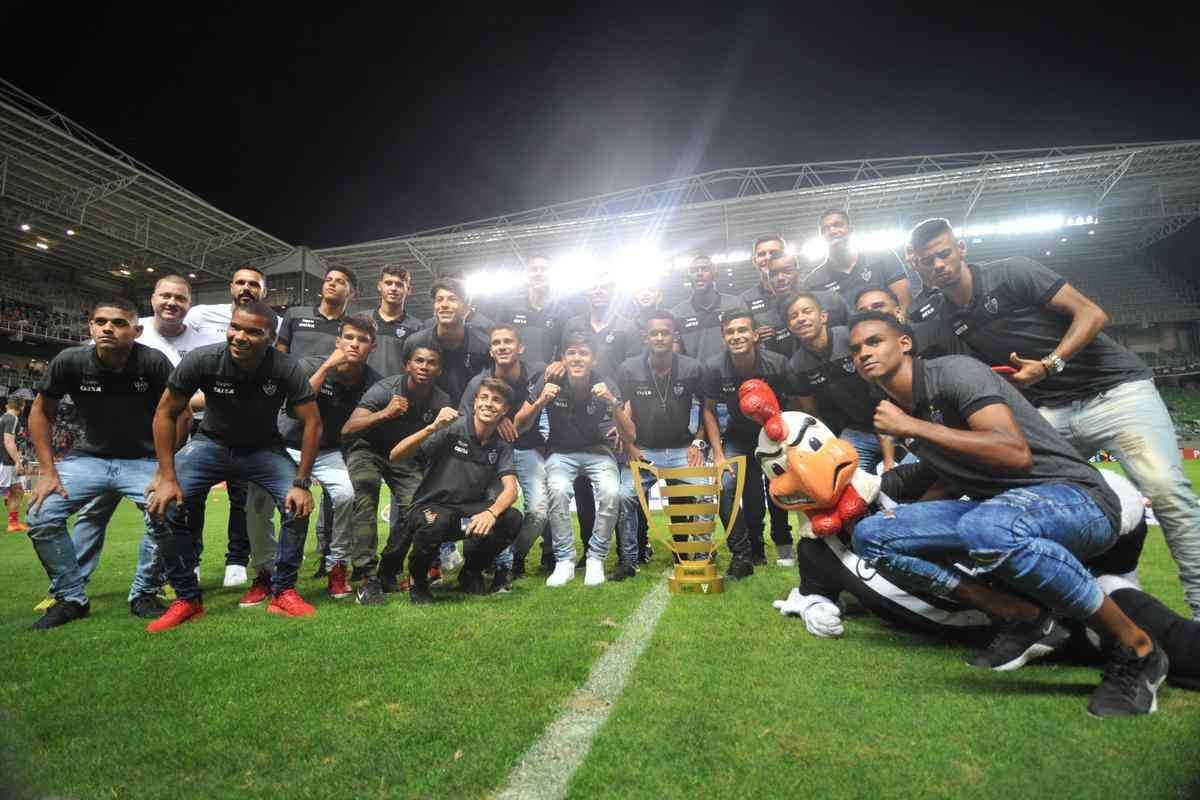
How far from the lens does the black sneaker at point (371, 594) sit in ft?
13.5

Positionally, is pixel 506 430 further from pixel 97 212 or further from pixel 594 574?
pixel 97 212

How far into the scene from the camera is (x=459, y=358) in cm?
549

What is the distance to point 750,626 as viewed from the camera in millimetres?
3289

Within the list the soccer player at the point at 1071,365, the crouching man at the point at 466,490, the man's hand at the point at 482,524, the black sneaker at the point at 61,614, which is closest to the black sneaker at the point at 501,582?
the crouching man at the point at 466,490

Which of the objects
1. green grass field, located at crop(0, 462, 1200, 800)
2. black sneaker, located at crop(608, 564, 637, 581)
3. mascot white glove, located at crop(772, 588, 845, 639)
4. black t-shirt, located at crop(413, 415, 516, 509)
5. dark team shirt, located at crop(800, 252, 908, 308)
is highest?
dark team shirt, located at crop(800, 252, 908, 308)

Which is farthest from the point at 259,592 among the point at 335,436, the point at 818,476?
the point at 818,476

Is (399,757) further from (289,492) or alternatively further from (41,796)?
(289,492)

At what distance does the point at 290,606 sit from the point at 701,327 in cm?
446

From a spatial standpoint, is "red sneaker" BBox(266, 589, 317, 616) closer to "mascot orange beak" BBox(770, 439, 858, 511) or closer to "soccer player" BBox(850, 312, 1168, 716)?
"mascot orange beak" BBox(770, 439, 858, 511)

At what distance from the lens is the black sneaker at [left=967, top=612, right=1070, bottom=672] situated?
2523 mm

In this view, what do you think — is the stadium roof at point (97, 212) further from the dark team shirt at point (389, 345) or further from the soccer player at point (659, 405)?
the soccer player at point (659, 405)

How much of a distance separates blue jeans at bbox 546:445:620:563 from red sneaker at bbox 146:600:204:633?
2.43m

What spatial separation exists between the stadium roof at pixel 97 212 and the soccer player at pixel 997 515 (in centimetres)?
2513

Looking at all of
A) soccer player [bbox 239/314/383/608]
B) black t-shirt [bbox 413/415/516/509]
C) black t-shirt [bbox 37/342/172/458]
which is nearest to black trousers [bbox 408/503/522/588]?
black t-shirt [bbox 413/415/516/509]
